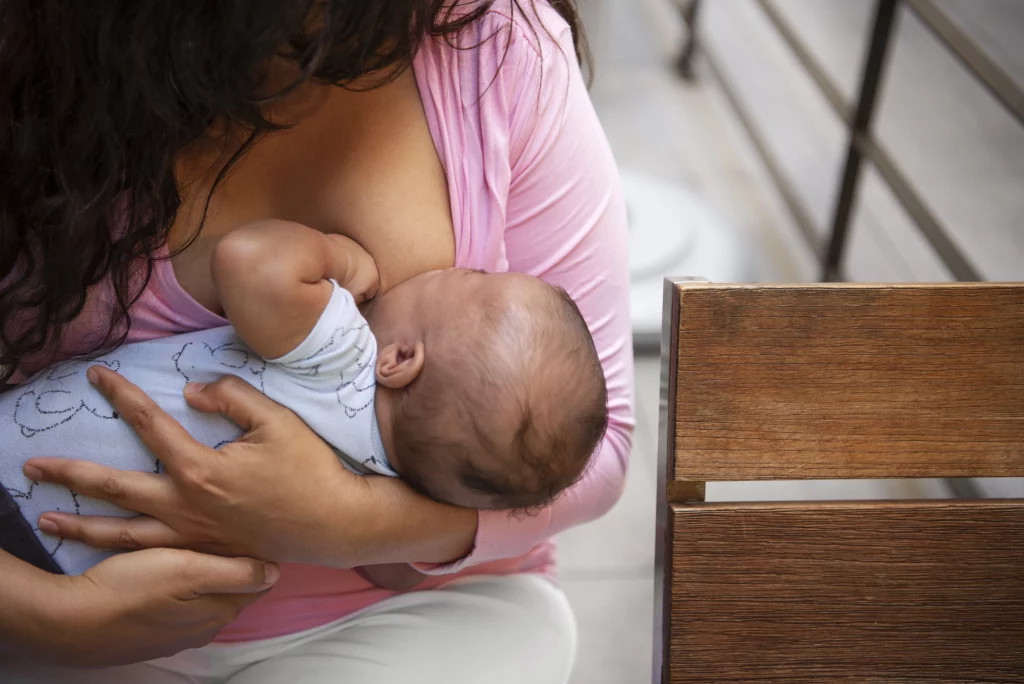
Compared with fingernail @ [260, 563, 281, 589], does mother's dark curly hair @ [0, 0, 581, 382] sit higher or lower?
higher

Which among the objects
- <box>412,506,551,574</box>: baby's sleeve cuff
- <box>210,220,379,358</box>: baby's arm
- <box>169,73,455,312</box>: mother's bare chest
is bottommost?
<box>412,506,551,574</box>: baby's sleeve cuff

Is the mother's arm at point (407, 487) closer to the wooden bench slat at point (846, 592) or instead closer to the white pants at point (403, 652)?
the white pants at point (403, 652)

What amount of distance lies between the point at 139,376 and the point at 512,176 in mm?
393

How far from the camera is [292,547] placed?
2.87 feet

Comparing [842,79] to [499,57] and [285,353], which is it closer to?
[499,57]

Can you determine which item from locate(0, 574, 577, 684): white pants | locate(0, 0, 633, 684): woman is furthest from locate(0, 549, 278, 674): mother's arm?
locate(0, 574, 577, 684): white pants

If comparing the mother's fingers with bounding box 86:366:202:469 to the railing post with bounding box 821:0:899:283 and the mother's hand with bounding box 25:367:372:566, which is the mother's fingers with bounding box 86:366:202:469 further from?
the railing post with bounding box 821:0:899:283

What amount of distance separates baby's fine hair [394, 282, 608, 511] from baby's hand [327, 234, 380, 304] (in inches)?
3.7

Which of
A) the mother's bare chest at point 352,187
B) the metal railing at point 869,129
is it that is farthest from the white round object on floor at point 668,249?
the mother's bare chest at point 352,187

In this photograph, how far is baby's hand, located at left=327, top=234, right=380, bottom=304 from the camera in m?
0.89

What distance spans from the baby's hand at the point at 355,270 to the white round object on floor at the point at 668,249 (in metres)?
1.39

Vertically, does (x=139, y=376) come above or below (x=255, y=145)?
below

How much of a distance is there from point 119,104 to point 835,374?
0.62m

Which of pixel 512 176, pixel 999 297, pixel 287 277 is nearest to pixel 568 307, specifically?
pixel 512 176
